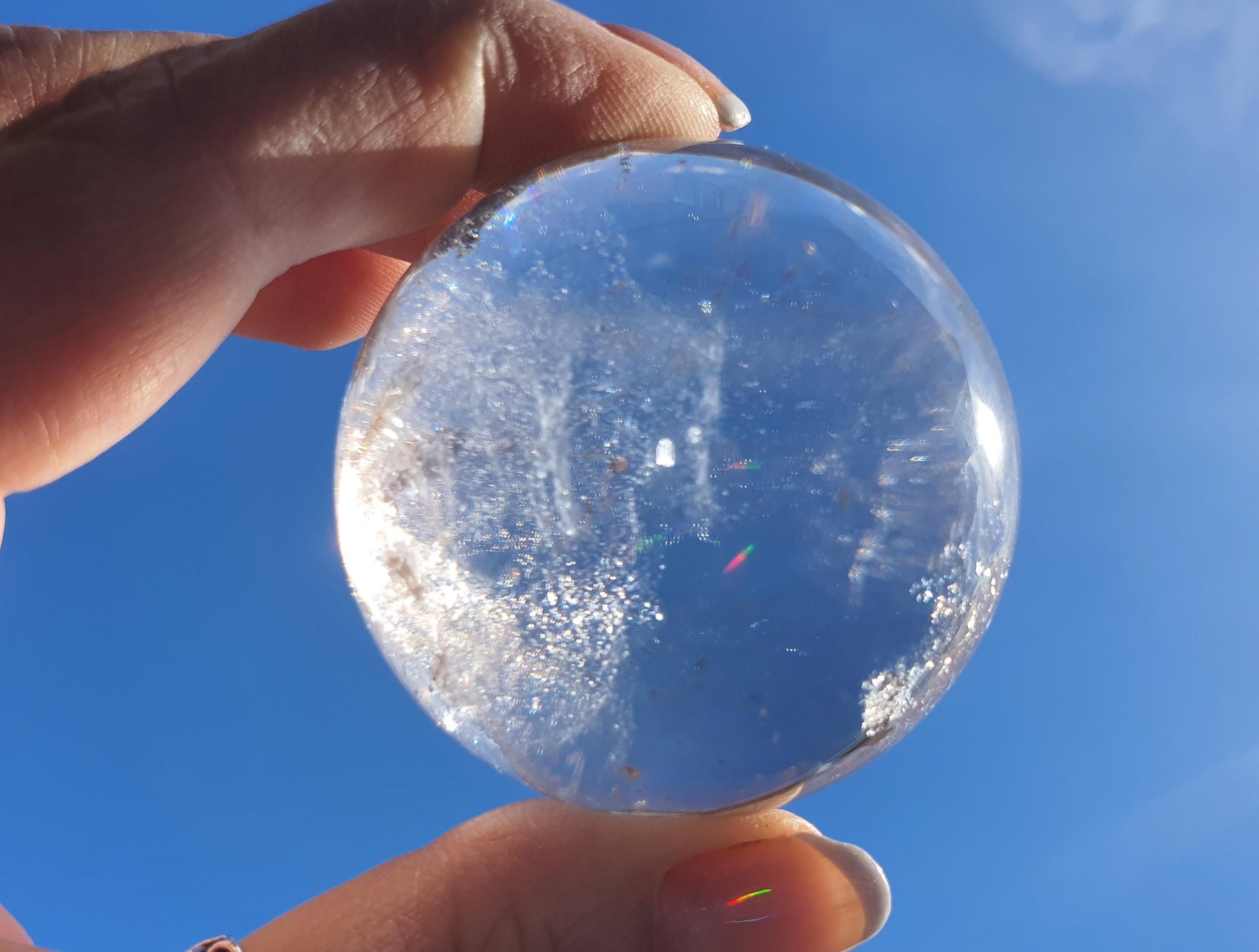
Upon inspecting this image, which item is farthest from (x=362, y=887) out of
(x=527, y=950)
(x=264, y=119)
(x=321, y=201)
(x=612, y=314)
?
(x=264, y=119)

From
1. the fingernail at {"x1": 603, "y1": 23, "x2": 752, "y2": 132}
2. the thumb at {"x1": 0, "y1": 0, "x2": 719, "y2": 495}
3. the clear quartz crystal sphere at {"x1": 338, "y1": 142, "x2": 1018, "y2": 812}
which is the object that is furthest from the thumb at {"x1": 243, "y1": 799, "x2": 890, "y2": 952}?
the fingernail at {"x1": 603, "y1": 23, "x2": 752, "y2": 132}

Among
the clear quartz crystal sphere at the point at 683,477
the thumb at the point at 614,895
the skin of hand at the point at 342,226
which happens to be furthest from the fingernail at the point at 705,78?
the thumb at the point at 614,895

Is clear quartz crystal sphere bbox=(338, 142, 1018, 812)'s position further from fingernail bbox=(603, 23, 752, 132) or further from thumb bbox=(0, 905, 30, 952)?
thumb bbox=(0, 905, 30, 952)

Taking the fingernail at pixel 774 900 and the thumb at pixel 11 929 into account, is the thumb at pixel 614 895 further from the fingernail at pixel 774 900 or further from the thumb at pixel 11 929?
the thumb at pixel 11 929

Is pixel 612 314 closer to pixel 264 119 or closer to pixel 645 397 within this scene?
pixel 645 397

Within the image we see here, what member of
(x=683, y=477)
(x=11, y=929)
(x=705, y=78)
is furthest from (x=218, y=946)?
(x=705, y=78)

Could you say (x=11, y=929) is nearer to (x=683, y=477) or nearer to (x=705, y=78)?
(x=683, y=477)
